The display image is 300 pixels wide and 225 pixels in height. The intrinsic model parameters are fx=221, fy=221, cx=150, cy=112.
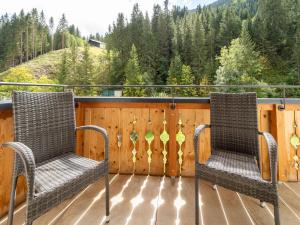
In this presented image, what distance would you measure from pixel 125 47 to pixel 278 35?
20.2 m

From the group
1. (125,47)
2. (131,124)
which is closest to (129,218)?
(131,124)

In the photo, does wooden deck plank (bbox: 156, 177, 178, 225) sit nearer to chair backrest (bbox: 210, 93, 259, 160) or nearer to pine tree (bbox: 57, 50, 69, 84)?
chair backrest (bbox: 210, 93, 259, 160)

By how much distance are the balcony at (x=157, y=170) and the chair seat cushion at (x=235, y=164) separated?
0.42 metres

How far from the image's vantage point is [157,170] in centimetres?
246

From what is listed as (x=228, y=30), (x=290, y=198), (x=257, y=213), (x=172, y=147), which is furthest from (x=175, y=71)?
(x=257, y=213)

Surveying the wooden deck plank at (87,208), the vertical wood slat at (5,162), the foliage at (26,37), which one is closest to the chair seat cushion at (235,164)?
the wooden deck plank at (87,208)

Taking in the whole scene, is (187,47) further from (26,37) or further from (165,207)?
(165,207)

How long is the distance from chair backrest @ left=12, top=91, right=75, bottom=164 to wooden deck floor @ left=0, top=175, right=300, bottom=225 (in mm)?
504

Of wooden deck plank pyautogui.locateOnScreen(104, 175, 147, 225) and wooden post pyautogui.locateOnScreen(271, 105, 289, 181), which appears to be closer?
wooden deck plank pyautogui.locateOnScreen(104, 175, 147, 225)

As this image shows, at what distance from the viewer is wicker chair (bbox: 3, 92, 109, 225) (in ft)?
3.40

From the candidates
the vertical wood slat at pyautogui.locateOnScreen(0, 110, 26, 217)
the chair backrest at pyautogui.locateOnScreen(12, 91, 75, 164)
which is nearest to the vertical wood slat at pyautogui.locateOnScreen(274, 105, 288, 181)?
the chair backrest at pyautogui.locateOnScreen(12, 91, 75, 164)

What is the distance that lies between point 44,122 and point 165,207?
113 cm

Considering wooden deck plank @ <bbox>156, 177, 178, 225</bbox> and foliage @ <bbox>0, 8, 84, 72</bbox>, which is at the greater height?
foliage @ <bbox>0, 8, 84, 72</bbox>

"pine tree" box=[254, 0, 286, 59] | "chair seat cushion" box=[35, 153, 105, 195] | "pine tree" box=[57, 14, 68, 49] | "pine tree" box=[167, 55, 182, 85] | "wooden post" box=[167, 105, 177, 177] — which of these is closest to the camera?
"chair seat cushion" box=[35, 153, 105, 195]
